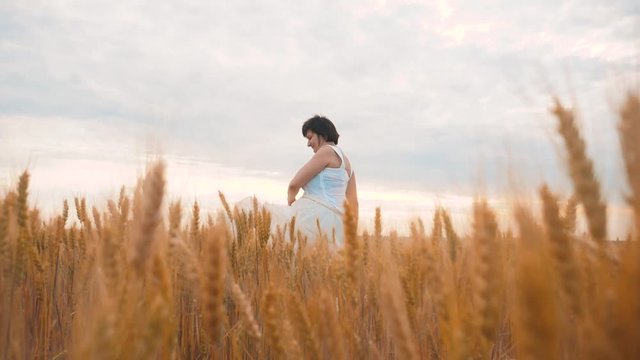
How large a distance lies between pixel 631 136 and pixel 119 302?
109 centimetres

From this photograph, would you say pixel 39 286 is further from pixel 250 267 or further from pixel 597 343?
pixel 597 343

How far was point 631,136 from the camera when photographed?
1.01 m

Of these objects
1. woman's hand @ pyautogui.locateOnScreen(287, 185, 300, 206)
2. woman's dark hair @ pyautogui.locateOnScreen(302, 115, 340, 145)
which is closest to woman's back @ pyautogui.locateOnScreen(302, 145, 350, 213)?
woman's hand @ pyautogui.locateOnScreen(287, 185, 300, 206)

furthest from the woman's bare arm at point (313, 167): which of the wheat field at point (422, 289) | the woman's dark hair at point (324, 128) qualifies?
the wheat field at point (422, 289)

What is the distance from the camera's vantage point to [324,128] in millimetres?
6922

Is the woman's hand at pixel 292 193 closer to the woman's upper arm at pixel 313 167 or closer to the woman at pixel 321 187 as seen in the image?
the woman at pixel 321 187

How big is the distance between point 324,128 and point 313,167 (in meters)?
0.98

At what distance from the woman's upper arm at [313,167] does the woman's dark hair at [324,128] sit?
0.71 metres

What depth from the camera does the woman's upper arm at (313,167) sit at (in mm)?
6146

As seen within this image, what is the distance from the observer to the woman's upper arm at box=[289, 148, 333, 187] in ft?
20.2

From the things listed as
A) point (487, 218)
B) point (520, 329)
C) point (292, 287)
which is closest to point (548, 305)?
point (520, 329)

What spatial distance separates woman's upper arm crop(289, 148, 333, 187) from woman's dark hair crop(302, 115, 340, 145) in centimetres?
71

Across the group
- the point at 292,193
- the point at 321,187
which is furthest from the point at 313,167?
the point at 292,193

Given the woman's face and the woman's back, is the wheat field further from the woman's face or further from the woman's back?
the woman's face
